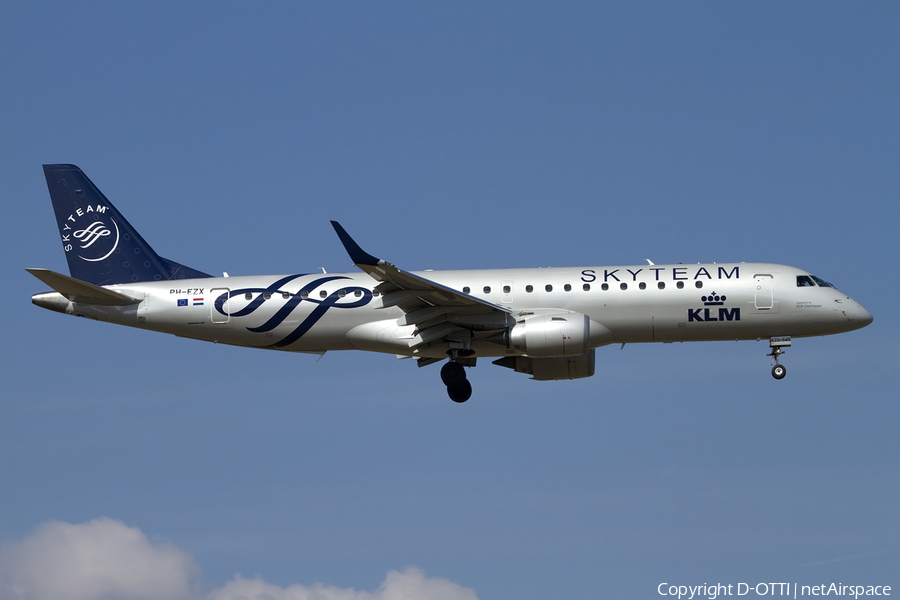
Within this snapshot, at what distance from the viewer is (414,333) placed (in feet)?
114

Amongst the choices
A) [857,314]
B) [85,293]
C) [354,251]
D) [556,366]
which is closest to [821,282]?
[857,314]

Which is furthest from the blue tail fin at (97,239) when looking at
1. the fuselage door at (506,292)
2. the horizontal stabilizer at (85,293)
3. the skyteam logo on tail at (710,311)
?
the skyteam logo on tail at (710,311)

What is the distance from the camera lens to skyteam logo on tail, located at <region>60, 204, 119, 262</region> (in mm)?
38938

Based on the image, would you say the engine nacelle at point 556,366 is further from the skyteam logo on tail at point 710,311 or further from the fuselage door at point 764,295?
the fuselage door at point 764,295

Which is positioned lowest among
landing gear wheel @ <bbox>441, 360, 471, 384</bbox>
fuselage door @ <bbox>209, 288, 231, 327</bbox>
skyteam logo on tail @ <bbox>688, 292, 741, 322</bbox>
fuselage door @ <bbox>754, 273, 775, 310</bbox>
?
landing gear wheel @ <bbox>441, 360, 471, 384</bbox>

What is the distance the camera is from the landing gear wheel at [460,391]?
3559cm

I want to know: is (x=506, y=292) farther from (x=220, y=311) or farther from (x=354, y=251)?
(x=220, y=311)

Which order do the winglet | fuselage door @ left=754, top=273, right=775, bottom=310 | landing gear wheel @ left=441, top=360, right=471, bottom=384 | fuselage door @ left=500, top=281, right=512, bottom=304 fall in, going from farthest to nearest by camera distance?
landing gear wheel @ left=441, top=360, right=471, bottom=384 < fuselage door @ left=500, top=281, right=512, bottom=304 < fuselage door @ left=754, top=273, right=775, bottom=310 < the winglet

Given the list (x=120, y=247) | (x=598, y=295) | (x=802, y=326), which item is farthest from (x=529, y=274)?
(x=120, y=247)

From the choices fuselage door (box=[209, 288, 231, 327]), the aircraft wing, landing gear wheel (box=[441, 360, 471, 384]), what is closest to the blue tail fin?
fuselage door (box=[209, 288, 231, 327])

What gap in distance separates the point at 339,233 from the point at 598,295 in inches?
358

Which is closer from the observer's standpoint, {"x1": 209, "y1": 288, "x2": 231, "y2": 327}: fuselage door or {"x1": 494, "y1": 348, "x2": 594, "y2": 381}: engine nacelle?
{"x1": 209, "y1": 288, "x2": 231, "y2": 327}: fuselage door

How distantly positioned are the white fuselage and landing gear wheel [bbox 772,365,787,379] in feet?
3.79

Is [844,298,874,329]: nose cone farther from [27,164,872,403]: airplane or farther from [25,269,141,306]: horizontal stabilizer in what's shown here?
[25,269,141,306]: horizontal stabilizer
